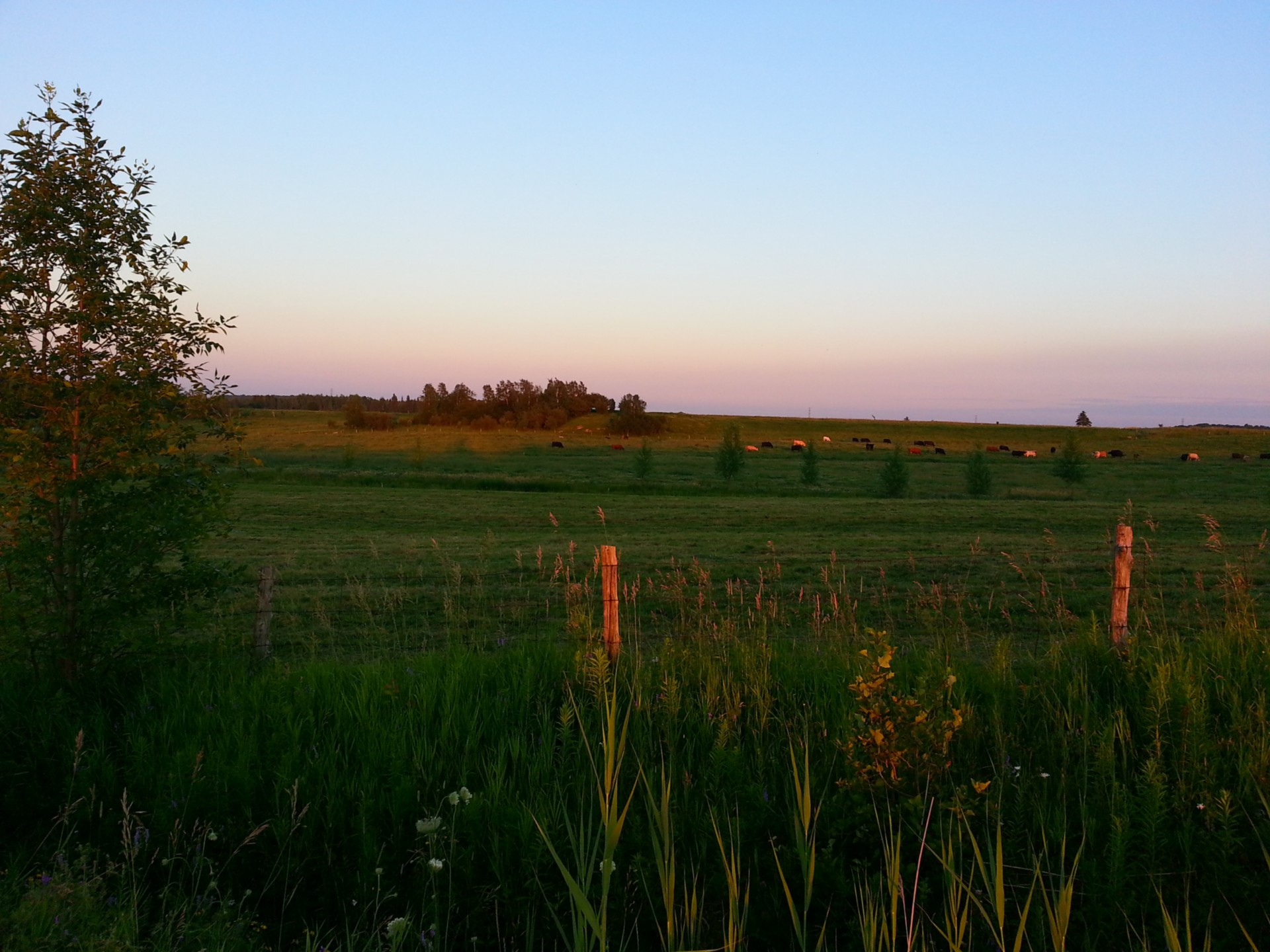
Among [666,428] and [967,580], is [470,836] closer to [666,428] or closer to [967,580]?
[967,580]

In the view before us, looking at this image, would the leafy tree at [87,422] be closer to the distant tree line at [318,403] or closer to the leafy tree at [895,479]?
the leafy tree at [895,479]

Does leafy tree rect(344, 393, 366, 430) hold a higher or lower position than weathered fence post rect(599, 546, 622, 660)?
higher

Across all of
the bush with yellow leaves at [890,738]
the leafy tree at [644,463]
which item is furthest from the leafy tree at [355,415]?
the bush with yellow leaves at [890,738]

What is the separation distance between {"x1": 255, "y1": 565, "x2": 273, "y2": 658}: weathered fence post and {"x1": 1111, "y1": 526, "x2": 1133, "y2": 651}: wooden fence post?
24.5 ft

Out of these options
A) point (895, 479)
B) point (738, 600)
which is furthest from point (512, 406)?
point (738, 600)

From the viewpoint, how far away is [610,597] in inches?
269

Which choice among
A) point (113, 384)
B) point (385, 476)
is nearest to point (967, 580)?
point (113, 384)

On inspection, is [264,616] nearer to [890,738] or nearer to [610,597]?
[610,597]

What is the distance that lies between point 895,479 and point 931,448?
56.0 m

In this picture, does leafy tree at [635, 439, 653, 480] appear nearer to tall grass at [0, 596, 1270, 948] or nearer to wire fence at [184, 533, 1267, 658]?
wire fence at [184, 533, 1267, 658]

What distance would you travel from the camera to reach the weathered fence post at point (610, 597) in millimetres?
6660

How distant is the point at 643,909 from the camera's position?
12.8ft

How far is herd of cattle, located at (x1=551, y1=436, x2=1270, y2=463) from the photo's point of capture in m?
84.4

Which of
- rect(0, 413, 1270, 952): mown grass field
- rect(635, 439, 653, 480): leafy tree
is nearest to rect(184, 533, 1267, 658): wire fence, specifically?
rect(0, 413, 1270, 952): mown grass field
